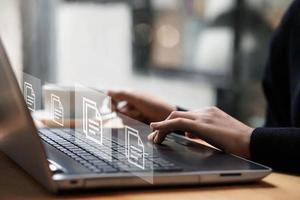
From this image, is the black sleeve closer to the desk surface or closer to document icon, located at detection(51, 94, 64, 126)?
the desk surface

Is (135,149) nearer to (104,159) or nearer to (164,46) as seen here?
(104,159)

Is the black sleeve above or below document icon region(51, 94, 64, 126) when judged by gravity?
below

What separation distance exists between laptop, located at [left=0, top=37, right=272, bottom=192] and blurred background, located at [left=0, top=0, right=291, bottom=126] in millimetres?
1338

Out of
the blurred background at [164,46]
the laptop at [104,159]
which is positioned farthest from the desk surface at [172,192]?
the blurred background at [164,46]

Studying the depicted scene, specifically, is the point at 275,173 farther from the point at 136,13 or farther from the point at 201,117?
the point at 136,13

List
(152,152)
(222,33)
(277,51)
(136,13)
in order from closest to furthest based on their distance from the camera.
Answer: (152,152) → (277,51) → (222,33) → (136,13)

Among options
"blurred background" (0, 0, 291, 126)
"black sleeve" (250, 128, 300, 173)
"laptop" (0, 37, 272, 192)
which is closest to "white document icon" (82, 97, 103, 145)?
"laptop" (0, 37, 272, 192)

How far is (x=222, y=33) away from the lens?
248cm

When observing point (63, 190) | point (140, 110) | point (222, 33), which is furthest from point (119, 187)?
point (222, 33)

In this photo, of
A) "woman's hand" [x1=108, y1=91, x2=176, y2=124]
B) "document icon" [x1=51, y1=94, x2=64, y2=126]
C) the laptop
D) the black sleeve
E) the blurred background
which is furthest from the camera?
the blurred background

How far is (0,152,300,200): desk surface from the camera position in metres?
0.73

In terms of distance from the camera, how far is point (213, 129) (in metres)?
0.97

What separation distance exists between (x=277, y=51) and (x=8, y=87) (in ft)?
3.04

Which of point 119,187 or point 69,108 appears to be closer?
point 119,187
